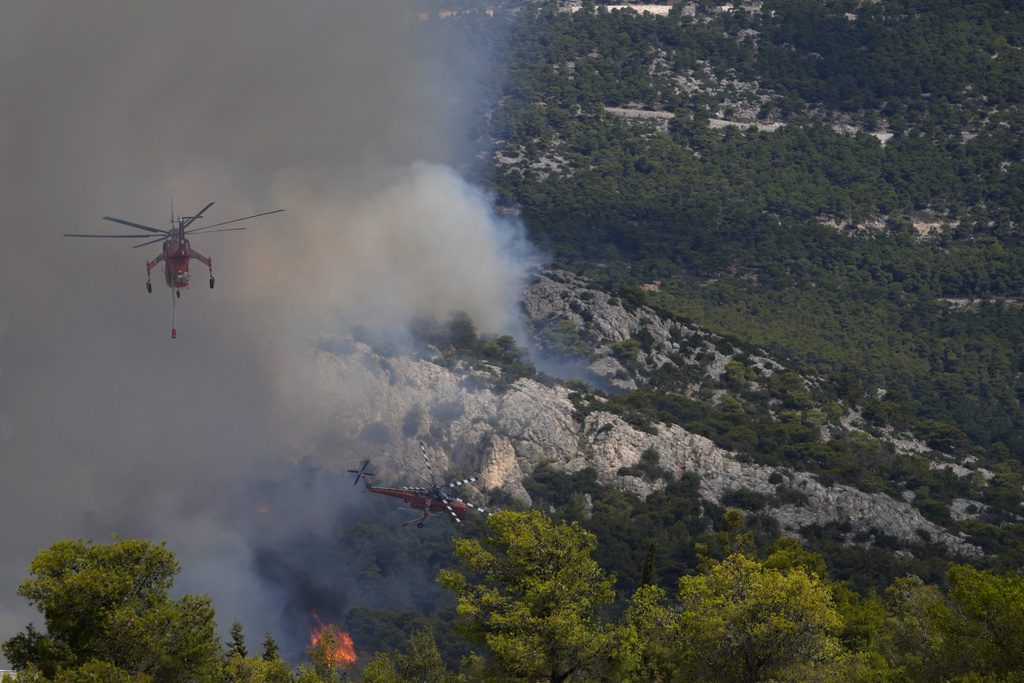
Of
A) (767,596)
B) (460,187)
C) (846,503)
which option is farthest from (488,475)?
(767,596)

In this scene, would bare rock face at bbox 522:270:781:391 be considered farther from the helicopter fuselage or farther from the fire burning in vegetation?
the helicopter fuselage

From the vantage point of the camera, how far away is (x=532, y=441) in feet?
428

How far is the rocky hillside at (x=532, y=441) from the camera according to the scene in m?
127

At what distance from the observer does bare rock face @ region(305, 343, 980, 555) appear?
127 m

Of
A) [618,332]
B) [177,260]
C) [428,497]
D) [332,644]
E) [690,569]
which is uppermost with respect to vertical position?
[177,260]

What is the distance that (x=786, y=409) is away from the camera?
6393 inches

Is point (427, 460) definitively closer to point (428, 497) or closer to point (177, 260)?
point (428, 497)

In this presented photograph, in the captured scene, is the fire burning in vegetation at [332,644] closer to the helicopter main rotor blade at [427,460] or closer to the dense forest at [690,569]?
the dense forest at [690,569]

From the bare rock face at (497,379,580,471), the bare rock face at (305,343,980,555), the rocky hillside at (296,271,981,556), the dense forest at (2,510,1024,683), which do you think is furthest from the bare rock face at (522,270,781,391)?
the dense forest at (2,510,1024,683)

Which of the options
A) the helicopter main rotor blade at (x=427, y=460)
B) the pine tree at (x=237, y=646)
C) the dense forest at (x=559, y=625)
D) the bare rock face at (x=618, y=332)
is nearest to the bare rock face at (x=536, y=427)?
the helicopter main rotor blade at (x=427, y=460)

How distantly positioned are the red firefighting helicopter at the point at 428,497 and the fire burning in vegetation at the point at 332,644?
10.4 m

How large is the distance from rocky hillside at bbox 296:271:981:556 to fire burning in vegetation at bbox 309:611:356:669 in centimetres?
1921

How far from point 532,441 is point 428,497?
1838 cm

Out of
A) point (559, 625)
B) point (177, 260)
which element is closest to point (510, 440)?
point (177, 260)
